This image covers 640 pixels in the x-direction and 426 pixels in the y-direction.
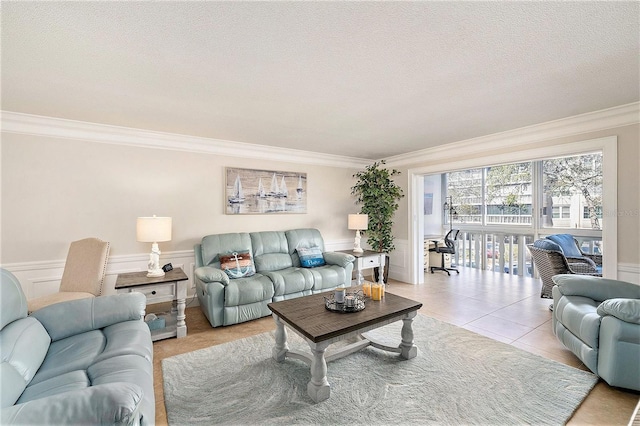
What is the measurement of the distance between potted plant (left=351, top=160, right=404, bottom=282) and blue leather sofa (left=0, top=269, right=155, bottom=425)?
3811 millimetres

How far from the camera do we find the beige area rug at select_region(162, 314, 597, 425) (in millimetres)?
1830

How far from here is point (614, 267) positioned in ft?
9.77

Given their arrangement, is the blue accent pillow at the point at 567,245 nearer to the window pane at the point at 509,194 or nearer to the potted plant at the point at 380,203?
the window pane at the point at 509,194

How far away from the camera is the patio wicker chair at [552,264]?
12.7 ft

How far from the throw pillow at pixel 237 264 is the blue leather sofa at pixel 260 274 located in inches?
2.6

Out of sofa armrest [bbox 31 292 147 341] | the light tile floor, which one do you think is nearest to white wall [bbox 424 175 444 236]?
the light tile floor

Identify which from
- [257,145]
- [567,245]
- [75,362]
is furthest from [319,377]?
[567,245]

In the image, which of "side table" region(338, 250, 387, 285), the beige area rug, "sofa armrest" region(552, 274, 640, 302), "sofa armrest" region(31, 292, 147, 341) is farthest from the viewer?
"side table" region(338, 250, 387, 285)

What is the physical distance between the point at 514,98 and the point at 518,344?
237 centimetres

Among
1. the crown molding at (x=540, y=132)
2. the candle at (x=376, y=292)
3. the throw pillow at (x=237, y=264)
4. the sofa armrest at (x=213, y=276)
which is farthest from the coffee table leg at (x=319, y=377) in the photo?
the crown molding at (x=540, y=132)

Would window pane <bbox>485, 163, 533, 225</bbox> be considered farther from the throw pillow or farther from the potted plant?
the throw pillow

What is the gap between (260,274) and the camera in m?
3.75

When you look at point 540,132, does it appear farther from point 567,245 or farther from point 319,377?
point 319,377

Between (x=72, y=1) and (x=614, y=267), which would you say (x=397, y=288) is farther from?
(x=72, y=1)
